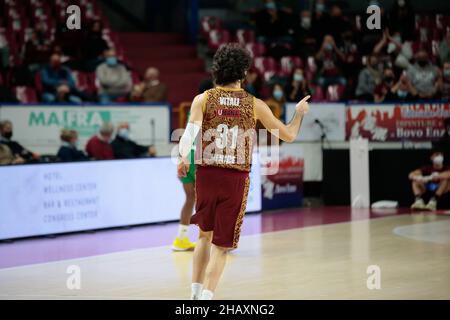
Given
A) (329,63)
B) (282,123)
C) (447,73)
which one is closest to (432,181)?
(447,73)

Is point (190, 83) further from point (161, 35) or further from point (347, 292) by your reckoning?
point (347, 292)

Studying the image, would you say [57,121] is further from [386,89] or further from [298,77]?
[386,89]

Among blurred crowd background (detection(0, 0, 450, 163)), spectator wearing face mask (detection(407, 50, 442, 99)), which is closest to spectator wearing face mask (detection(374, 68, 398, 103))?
blurred crowd background (detection(0, 0, 450, 163))

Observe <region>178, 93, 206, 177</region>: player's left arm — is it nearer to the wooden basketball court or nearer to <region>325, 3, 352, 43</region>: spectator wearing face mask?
the wooden basketball court

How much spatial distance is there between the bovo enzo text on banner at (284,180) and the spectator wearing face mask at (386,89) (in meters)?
2.16

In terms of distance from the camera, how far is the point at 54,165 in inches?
552

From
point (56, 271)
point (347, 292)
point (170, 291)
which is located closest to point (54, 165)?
point (56, 271)

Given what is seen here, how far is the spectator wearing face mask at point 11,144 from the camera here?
52.8 feet

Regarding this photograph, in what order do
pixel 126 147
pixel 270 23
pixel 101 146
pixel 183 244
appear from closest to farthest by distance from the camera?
1. pixel 183 244
2. pixel 101 146
3. pixel 126 147
4. pixel 270 23

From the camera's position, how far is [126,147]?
1688cm

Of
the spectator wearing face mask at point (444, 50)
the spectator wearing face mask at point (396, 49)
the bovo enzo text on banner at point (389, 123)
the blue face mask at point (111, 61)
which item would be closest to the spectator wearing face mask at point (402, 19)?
the spectator wearing face mask at point (396, 49)

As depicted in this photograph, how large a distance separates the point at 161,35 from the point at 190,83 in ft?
8.43

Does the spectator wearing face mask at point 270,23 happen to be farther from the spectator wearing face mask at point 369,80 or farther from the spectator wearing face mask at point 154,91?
the spectator wearing face mask at point 154,91

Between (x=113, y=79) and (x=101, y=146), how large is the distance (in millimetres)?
3508
